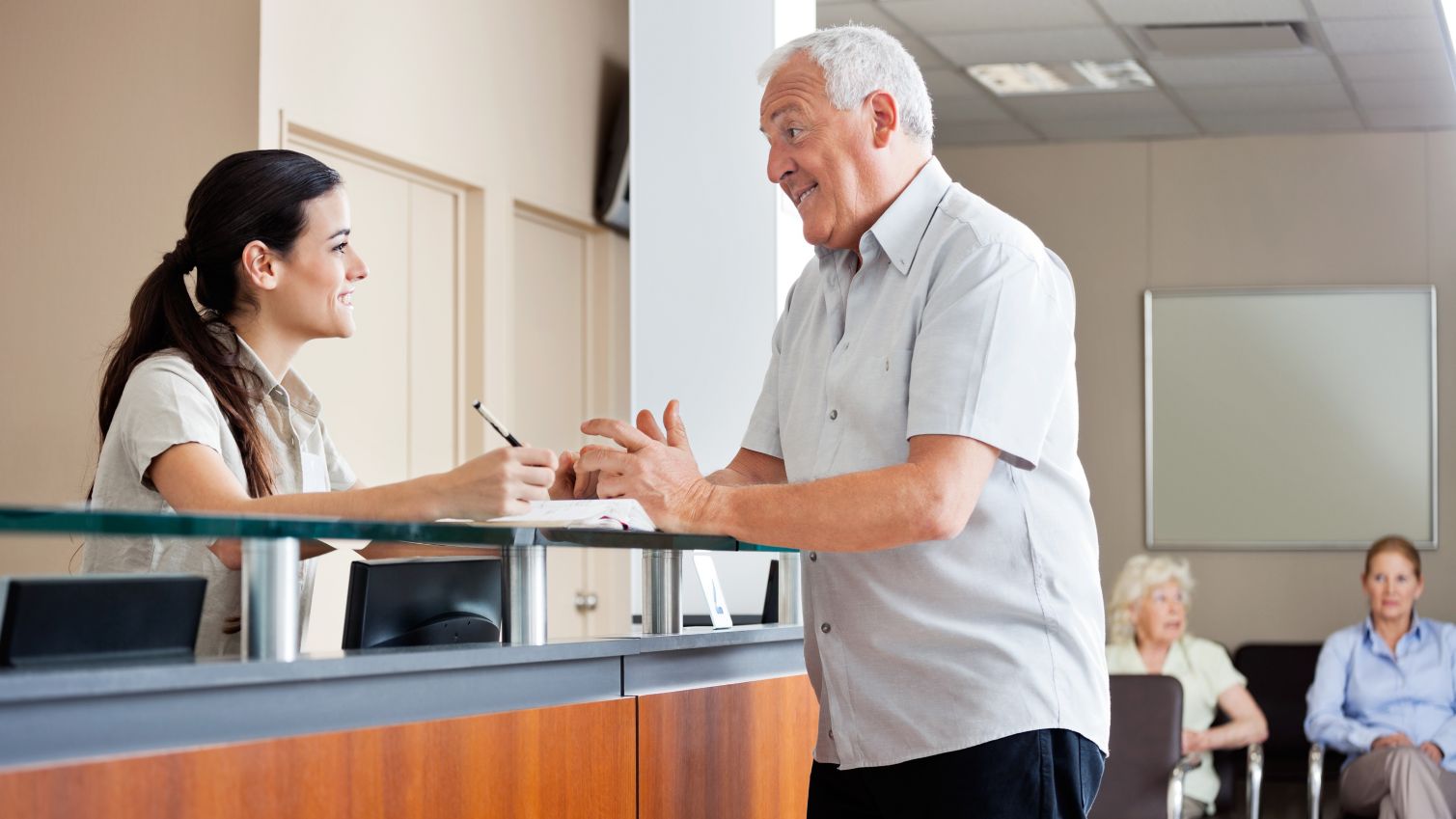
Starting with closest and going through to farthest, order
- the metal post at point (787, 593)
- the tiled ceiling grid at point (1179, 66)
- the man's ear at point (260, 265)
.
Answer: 1. the man's ear at point (260, 265)
2. the metal post at point (787, 593)
3. the tiled ceiling grid at point (1179, 66)

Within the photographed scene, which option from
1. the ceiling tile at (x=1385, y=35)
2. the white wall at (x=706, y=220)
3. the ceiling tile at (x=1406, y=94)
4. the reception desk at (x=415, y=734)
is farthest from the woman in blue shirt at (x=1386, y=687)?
the reception desk at (x=415, y=734)

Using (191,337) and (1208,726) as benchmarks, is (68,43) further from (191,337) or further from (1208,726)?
(1208,726)

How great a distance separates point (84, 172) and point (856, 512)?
334 cm

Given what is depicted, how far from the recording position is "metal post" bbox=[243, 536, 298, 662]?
1.29 metres

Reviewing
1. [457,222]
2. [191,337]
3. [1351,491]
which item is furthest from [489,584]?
[1351,491]

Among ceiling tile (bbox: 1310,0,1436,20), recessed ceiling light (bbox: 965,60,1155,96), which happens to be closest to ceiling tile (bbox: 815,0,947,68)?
recessed ceiling light (bbox: 965,60,1155,96)

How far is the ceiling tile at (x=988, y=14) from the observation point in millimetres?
5980

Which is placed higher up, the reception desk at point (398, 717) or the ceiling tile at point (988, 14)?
the ceiling tile at point (988, 14)

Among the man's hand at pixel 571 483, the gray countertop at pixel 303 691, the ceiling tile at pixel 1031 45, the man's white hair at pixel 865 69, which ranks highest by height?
the ceiling tile at pixel 1031 45

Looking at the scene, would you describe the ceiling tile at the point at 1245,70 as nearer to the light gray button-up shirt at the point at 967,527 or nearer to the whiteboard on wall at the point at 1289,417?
the whiteboard on wall at the point at 1289,417

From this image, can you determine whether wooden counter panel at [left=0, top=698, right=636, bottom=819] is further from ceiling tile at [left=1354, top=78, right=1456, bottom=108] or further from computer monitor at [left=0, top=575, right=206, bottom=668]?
ceiling tile at [left=1354, top=78, right=1456, bottom=108]

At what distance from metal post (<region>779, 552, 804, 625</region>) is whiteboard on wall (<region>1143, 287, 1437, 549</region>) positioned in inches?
223

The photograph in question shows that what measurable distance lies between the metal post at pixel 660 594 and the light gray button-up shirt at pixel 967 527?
244 mm

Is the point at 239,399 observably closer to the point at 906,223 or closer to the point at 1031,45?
the point at 906,223
